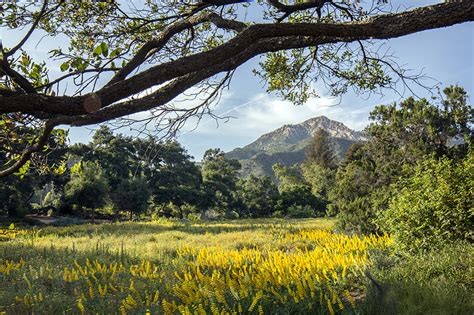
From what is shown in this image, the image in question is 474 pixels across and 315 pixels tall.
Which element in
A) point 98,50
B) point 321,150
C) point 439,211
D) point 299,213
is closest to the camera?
point 98,50

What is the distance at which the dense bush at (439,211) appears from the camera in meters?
6.35

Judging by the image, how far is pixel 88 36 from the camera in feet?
16.5

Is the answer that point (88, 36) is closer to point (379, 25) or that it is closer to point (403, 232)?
point (379, 25)

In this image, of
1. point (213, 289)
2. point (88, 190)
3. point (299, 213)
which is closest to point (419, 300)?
point (213, 289)

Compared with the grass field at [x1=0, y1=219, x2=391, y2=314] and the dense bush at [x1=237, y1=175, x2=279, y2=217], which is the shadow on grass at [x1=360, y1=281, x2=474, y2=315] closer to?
the grass field at [x1=0, y1=219, x2=391, y2=314]

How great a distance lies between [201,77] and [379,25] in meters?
1.56

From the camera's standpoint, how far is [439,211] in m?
6.48

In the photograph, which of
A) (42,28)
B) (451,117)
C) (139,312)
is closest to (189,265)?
(139,312)

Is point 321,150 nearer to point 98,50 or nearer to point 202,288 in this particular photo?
point 202,288

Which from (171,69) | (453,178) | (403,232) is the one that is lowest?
(403,232)

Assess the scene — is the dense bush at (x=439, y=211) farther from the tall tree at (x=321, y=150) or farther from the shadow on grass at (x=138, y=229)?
the tall tree at (x=321, y=150)

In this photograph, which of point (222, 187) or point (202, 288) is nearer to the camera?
point (202, 288)

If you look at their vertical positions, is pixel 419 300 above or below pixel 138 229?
above

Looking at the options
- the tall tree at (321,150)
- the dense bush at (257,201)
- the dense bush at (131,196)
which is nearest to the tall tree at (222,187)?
the dense bush at (257,201)
